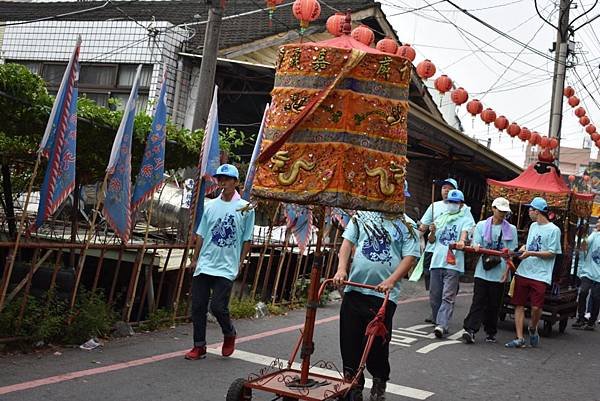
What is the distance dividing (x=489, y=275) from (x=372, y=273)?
4.52 m

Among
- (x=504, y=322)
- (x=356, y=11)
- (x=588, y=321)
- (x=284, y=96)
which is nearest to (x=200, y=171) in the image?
(x=284, y=96)

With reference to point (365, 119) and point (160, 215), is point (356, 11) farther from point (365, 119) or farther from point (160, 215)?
point (365, 119)

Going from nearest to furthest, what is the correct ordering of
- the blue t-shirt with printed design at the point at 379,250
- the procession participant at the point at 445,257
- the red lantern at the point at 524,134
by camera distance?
the blue t-shirt with printed design at the point at 379,250
the procession participant at the point at 445,257
the red lantern at the point at 524,134

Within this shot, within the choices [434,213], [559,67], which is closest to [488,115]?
[559,67]

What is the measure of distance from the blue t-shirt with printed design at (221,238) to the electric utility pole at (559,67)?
15819 mm

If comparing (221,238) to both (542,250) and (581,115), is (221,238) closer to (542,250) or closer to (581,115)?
(542,250)

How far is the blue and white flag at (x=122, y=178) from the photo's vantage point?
7.76m

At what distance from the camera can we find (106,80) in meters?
16.2

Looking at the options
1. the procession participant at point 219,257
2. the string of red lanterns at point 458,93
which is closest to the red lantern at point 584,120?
the string of red lanterns at point 458,93

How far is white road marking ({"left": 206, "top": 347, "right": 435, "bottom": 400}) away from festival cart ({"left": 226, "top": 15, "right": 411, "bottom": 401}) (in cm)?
203

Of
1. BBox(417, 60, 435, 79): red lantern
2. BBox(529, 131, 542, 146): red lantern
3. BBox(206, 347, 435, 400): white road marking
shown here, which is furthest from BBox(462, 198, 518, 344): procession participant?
BBox(529, 131, 542, 146): red lantern

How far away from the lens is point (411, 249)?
588 cm

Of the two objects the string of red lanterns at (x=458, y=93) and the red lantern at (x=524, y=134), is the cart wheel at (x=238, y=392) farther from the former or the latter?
the red lantern at (x=524, y=134)

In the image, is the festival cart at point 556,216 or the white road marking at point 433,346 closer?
the white road marking at point 433,346
